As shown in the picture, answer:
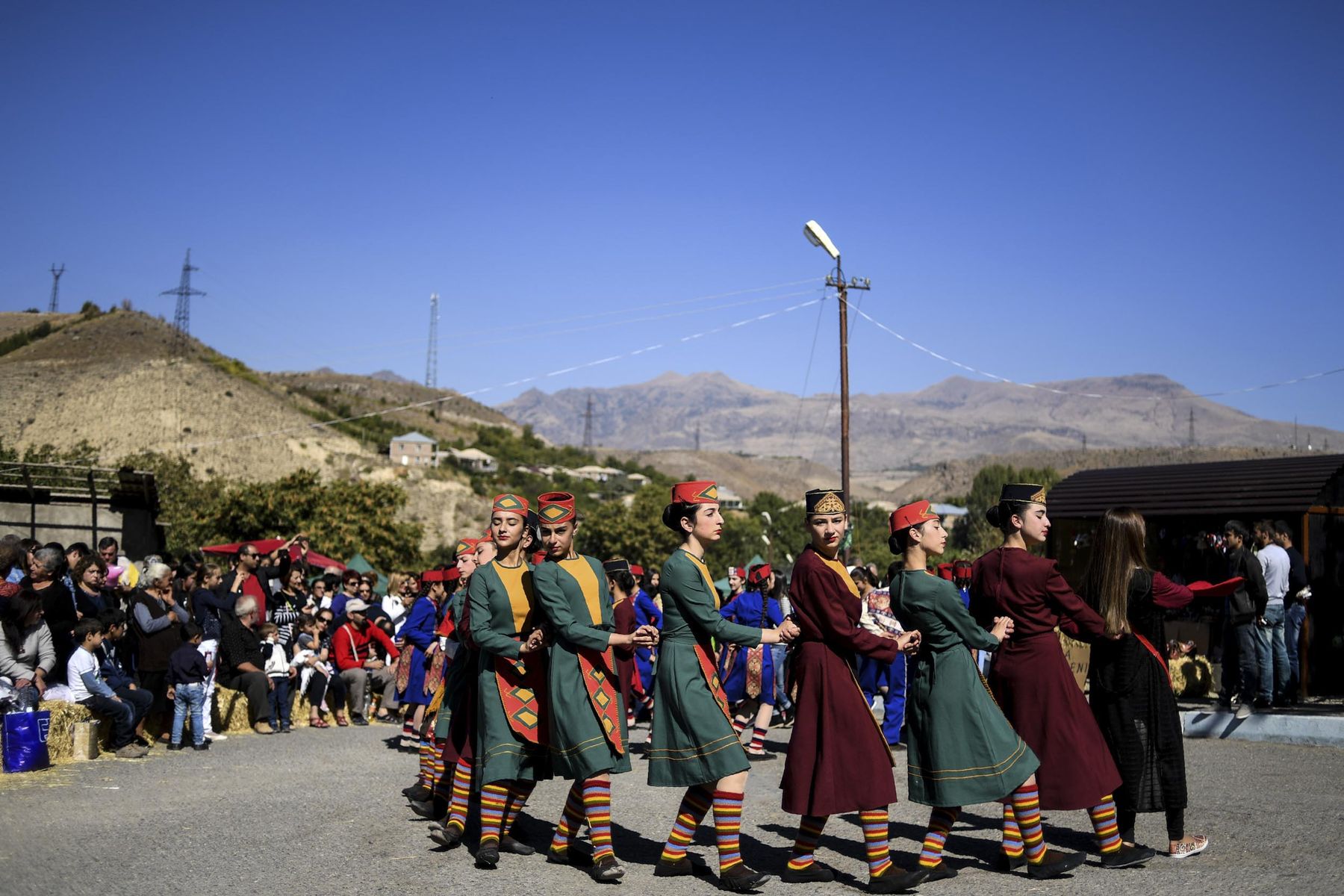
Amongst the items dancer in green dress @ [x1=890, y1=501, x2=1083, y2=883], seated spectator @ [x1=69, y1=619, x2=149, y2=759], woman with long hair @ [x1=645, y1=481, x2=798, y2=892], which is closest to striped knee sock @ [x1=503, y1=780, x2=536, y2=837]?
woman with long hair @ [x1=645, y1=481, x2=798, y2=892]

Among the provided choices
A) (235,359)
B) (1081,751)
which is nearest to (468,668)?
(1081,751)

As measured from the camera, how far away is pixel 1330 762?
34.0 ft

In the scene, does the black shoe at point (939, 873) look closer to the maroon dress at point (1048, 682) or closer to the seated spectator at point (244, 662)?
the maroon dress at point (1048, 682)

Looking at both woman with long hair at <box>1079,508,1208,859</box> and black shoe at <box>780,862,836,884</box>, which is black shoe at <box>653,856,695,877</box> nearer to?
black shoe at <box>780,862,836,884</box>

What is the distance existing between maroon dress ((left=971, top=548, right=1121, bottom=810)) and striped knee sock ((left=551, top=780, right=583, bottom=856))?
98.9 inches

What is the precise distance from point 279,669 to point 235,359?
3515 inches

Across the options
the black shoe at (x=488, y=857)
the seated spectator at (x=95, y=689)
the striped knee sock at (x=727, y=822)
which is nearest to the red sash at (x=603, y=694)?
the striped knee sock at (x=727, y=822)

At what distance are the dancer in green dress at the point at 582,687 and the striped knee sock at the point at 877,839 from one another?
135cm

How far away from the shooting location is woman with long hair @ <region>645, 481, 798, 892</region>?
6.37 meters

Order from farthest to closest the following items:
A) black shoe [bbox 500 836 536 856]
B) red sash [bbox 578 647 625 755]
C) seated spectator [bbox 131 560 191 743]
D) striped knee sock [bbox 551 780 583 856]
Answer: seated spectator [bbox 131 560 191 743]
black shoe [bbox 500 836 536 856]
striped knee sock [bbox 551 780 583 856]
red sash [bbox 578 647 625 755]

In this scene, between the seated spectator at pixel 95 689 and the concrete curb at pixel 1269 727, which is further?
the concrete curb at pixel 1269 727

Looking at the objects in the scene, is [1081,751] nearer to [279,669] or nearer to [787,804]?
[787,804]

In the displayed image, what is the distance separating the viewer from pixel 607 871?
6.46m

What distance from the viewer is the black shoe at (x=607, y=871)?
6.45m
